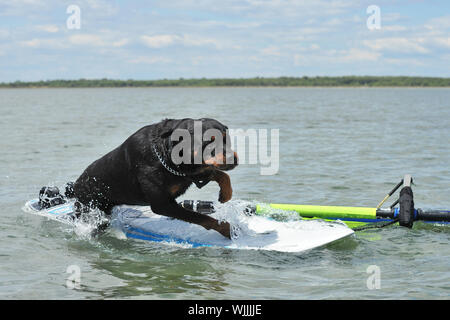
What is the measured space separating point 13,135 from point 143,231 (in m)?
17.0

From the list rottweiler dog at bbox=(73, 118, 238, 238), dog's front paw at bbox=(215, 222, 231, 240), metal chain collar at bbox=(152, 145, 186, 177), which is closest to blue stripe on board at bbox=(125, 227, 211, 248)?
dog's front paw at bbox=(215, 222, 231, 240)

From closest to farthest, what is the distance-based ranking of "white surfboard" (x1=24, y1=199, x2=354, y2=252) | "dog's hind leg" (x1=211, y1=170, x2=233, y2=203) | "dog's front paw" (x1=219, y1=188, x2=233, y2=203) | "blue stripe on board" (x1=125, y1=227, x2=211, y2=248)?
"dog's hind leg" (x1=211, y1=170, x2=233, y2=203)
"dog's front paw" (x1=219, y1=188, x2=233, y2=203)
"white surfboard" (x1=24, y1=199, x2=354, y2=252)
"blue stripe on board" (x1=125, y1=227, x2=211, y2=248)

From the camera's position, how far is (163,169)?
6.31 m

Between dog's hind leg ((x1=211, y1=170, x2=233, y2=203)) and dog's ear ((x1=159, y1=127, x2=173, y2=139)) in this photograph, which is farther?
dog's hind leg ((x1=211, y1=170, x2=233, y2=203))

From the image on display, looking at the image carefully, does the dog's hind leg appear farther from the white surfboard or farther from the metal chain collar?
the white surfboard

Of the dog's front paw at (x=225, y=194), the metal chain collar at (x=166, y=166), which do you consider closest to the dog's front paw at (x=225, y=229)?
the dog's front paw at (x=225, y=194)

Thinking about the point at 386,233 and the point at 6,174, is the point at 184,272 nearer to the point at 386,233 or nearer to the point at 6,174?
the point at 386,233

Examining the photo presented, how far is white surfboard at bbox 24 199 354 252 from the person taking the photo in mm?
7004

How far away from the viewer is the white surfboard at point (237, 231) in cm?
700

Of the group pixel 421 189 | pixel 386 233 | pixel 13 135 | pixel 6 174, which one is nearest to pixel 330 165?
pixel 421 189

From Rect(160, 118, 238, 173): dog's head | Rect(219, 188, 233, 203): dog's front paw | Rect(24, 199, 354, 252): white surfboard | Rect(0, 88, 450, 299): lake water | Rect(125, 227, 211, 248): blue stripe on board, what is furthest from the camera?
Rect(125, 227, 211, 248): blue stripe on board

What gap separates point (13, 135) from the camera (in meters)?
22.8

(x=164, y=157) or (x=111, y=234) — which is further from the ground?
(x=164, y=157)

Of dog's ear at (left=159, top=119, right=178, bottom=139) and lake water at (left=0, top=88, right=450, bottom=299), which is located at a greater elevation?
dog's ear at (left=159, top=119, right=178, bottom=139)
